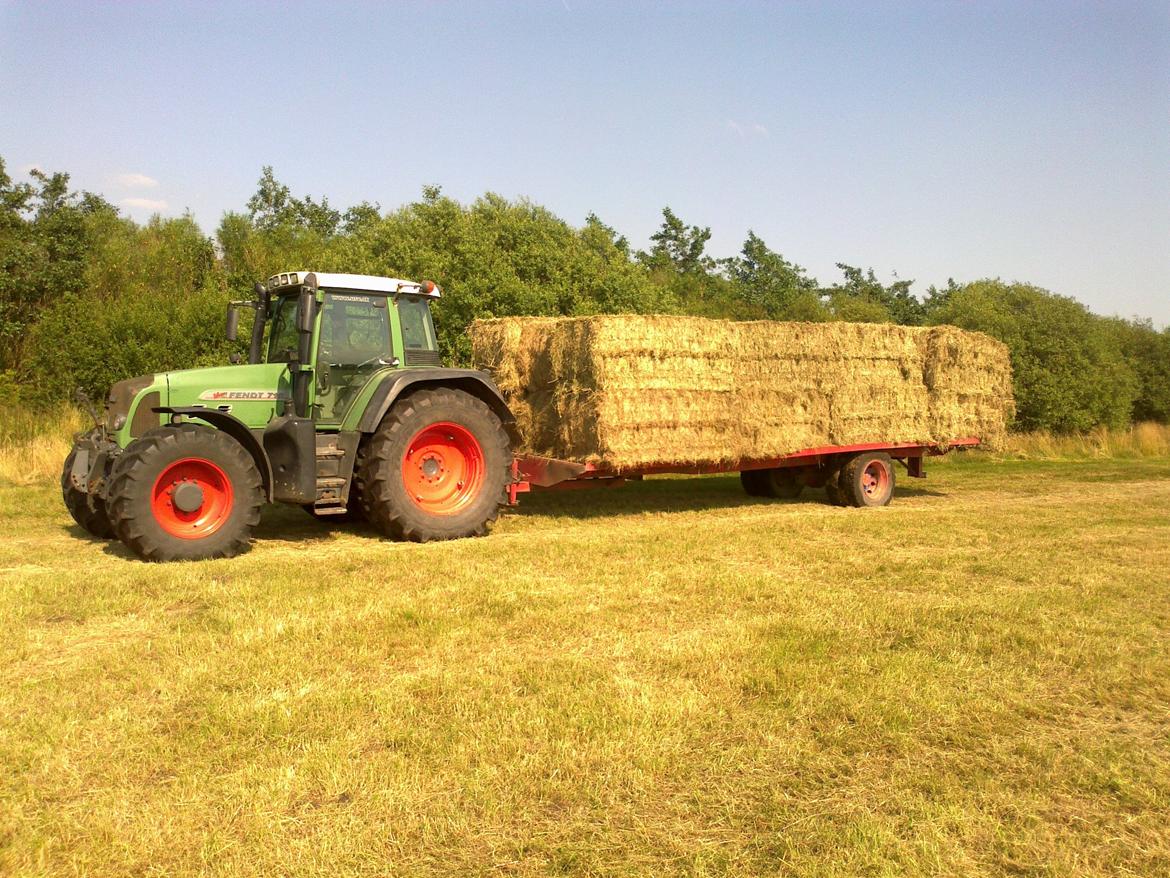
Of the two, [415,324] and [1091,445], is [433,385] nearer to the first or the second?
[415,324]

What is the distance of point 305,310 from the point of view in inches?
302

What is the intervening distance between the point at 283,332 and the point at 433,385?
1.45 meters

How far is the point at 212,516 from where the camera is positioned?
724 cm

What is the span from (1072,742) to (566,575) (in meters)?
3.59

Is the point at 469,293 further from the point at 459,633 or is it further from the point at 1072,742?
the point at 1072,742

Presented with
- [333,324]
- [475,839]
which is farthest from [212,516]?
[475,839]

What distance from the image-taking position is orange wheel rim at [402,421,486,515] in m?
8.48

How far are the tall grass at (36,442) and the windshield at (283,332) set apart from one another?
584 cm

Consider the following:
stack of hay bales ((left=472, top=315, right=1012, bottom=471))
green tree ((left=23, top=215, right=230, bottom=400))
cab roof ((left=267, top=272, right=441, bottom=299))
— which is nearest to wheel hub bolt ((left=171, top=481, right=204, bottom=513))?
cab roof ((left=267, top=272, right=441, bottom=299))

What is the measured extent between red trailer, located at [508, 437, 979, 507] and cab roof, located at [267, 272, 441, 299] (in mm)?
1909

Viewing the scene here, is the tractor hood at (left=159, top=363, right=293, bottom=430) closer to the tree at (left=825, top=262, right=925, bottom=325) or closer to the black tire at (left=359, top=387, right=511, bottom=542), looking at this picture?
the black tire at (left=359, top=387, right=511, bottom=542)

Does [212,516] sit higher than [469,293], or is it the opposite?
[469,293]

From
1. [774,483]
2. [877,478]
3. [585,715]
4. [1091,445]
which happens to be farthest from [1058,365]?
[585,715]

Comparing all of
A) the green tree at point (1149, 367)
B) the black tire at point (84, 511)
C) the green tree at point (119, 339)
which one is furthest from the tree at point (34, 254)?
the green tree at point (1149, 367)
